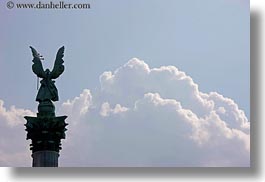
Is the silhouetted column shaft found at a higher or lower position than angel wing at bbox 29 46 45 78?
lower

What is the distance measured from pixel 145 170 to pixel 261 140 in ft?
12.4

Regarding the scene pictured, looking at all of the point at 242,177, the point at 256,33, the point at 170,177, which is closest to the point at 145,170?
the point at 170,177

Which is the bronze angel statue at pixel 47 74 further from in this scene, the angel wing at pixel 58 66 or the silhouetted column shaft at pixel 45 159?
the silhouetted column shaft at pixel 45 159

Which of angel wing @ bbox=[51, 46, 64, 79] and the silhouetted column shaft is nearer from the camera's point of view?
the silhouetted column shaft

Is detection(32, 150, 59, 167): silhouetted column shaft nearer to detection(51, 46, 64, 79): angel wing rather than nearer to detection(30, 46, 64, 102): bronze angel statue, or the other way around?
detection(30, 46, 64, 102): bronze angel statue

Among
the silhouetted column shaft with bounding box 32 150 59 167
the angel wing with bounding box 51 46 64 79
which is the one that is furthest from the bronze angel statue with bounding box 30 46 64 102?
the silhouetted column shaft with bounding box 32 150 59 167

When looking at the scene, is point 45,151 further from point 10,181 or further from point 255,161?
point 255,161

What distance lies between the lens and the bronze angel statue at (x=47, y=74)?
3500 centimetres

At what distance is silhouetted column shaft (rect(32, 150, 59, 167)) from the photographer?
114 ft

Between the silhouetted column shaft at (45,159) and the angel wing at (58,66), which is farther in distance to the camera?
the angel wing at (58,66)

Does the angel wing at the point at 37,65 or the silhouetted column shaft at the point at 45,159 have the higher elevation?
the angel wing at the point at 37,65

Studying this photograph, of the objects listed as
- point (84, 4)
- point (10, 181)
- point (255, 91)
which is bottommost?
point (10, 181)

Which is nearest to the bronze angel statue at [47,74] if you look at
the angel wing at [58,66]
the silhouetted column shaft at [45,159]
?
the angel wing at [58,66]

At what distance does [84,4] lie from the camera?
1388 inches
